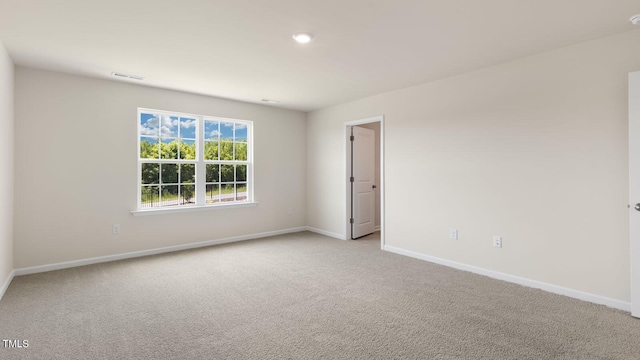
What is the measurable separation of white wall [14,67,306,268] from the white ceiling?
0.37m

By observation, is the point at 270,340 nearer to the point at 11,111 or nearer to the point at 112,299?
the point at 112,299

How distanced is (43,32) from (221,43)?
1521 millimetres

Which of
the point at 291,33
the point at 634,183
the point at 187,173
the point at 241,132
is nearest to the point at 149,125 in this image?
the point at 187,173

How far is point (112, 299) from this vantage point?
296 centimetres

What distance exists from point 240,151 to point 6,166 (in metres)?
3.03

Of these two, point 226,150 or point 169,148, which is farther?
point 226,150

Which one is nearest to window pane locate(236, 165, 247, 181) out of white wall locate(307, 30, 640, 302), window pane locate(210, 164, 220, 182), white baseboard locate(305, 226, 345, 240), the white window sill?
window pane locate(210, 164, 220, 182)

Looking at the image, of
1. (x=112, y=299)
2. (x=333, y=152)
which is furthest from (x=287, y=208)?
(x=112, y=299)

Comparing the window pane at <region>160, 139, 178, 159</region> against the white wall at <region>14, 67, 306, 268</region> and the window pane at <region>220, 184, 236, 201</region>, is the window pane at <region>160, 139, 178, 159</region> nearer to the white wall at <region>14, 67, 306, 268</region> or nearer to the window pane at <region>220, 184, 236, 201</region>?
the white wall at <region>14, 67, 306, 268</region>

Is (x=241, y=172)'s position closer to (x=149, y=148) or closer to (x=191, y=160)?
(x=191, y=160)

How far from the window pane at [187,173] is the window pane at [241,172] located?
766 millimetres

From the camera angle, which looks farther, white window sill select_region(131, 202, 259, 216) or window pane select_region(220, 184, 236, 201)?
window pane select_region(220, 184, 236, 201)

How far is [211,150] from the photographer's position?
5211mm

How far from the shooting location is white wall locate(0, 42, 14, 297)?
301cm
